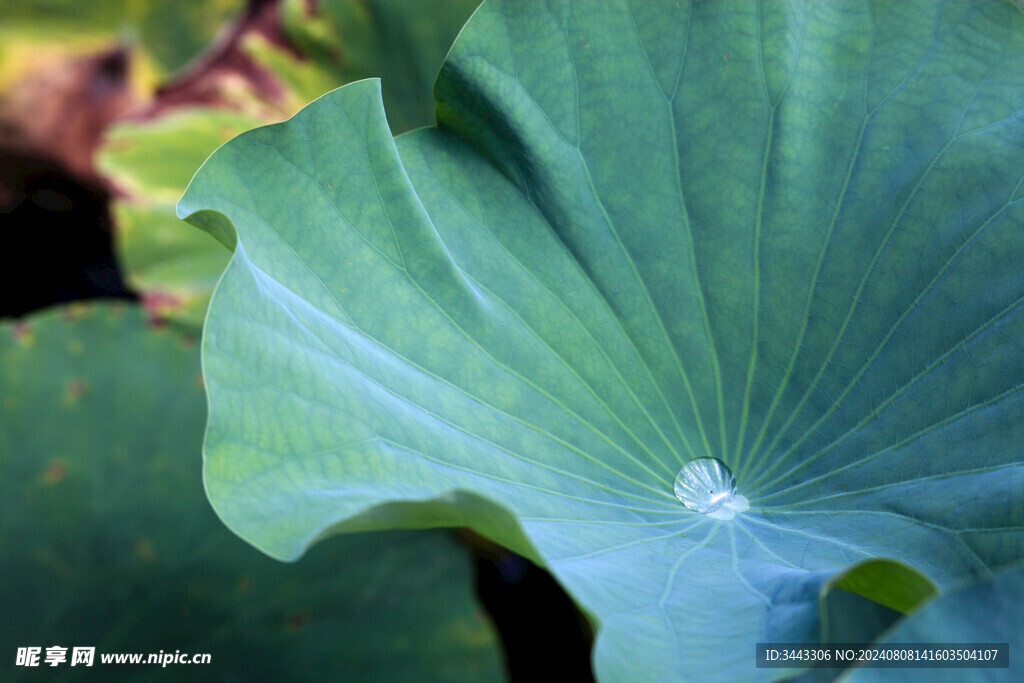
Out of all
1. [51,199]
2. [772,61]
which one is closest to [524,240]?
[772,61]

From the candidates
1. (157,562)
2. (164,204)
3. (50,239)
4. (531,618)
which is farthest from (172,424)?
(50,239)

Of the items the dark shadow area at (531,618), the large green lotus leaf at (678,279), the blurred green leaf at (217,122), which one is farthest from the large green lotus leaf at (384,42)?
the dark shadow area at (531,618)

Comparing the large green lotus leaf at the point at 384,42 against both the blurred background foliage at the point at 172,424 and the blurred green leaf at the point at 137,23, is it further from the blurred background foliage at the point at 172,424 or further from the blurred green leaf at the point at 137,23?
the blurred green leaf at the point at 137,23

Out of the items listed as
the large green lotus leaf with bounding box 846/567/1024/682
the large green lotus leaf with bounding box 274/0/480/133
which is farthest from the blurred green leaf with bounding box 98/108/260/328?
the large green lotus leaf with bounding box 846/567/1024/682

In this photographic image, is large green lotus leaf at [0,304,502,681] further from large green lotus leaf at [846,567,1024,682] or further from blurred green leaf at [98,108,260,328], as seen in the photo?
large green lotus leaf at [846,567,1024,682]

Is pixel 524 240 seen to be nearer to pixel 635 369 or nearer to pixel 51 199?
pixel 635 369

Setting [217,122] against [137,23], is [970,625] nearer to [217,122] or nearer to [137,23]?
[217,122]
